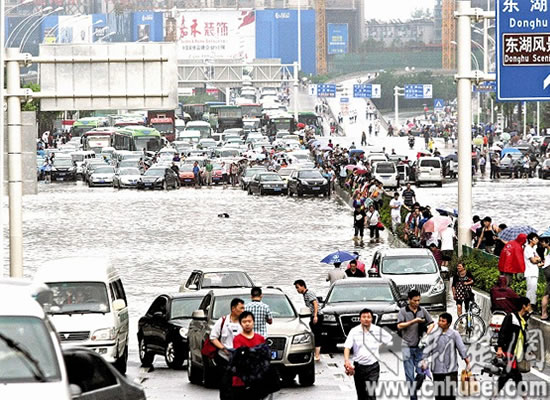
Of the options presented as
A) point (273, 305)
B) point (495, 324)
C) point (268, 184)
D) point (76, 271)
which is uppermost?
point (76, 271)

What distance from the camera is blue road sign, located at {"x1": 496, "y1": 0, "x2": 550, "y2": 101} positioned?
1188 inches

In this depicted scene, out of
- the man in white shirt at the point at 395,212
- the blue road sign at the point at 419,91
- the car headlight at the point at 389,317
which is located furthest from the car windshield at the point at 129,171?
the blue road sign at the point at 419,91

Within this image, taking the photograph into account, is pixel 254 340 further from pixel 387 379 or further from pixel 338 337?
pixel 338 337

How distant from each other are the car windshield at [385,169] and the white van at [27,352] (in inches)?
2407

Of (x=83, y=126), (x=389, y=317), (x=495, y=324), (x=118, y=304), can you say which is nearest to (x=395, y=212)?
(x=389, y=317)

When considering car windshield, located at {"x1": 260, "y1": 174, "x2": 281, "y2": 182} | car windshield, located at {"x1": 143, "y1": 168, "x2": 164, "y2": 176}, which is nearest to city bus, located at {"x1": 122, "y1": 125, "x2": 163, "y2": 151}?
car windshield, located at {"x1": 143, "y1": 168, "x2": 164, "y2": 176}

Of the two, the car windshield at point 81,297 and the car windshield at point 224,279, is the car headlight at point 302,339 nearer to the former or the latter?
the car windshield at point 81,297

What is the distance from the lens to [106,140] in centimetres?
10869

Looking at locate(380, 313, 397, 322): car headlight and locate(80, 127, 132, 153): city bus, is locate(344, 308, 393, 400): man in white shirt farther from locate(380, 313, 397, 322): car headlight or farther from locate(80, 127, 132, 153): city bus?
locate(80, 127, 132, 153): city bus

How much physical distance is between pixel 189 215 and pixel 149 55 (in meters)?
29.3

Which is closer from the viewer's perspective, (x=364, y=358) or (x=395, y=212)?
(x=364, y=358)

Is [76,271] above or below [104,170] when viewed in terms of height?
above

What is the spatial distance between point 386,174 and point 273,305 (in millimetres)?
51429

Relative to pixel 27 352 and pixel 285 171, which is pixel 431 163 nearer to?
pixel 285 171
